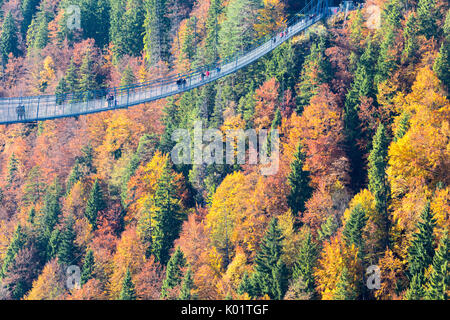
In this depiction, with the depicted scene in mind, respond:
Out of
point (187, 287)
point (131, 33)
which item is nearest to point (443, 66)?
point (187, 287)

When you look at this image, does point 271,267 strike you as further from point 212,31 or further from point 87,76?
point 87,76

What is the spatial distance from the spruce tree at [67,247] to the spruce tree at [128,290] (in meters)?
11.3

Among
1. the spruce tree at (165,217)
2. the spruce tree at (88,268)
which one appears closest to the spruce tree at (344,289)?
the spruce tree at (165,217)

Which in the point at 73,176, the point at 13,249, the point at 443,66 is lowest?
the point at 13,249

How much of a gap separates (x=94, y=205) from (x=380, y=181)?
2838cm

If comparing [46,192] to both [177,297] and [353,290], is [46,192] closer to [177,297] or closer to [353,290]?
[177,297]

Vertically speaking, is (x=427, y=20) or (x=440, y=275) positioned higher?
(x=427, y=20)

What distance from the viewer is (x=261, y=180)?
56.5 meters

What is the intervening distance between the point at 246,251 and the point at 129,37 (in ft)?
134

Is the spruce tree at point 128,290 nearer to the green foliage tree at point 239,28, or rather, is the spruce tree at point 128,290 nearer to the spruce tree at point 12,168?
the green foliage tree at point 239,28

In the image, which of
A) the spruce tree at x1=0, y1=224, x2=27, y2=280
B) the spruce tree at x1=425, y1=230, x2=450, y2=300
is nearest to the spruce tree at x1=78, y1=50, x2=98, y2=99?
the spruce tree at x1=0, y1=224, x2=27, y2=280

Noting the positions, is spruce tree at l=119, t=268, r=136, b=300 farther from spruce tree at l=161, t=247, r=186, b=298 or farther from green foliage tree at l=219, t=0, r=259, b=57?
green foliage tree at l=219, t=0, r=259, b=57

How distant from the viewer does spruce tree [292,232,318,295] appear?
48344 millimetres

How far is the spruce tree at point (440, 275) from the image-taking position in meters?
43.3
